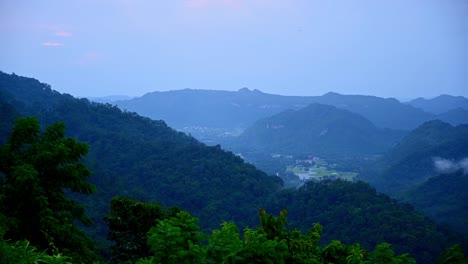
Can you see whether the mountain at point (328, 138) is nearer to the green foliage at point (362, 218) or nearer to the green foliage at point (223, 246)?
the green foliage at point (362, 218)

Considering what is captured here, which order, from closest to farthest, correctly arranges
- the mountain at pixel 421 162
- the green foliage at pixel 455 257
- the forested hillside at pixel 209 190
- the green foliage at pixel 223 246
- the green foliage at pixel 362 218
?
the green foliage at pixel 223 246 → the green foliage at pixel 455 257 → the green foliage at pixel 362 218 → the forested hillside at pixel 209 190 → the mountain at pixel 421 162

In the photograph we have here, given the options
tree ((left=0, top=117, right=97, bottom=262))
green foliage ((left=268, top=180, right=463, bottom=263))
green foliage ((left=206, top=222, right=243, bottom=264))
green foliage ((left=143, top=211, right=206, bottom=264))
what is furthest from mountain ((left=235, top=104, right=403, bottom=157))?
green foliage ((left=143, top=211, right=206, bottom=264))

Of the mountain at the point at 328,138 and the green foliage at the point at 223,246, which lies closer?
the green foliage at the point at 223,246

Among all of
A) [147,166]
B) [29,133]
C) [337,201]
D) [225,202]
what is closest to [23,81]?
[147,166]

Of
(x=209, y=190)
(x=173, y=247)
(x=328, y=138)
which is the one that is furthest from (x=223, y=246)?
(x=328, y=138)

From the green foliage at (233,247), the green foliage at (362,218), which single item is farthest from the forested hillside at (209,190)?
the green foliage at (233,247)
